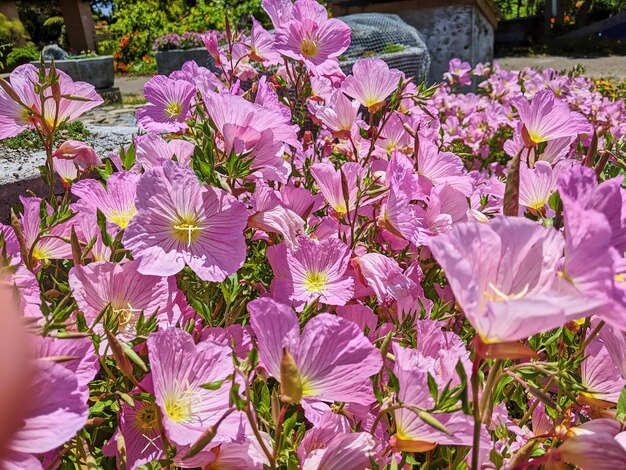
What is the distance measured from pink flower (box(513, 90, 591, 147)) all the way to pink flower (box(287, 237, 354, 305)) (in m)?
0.46

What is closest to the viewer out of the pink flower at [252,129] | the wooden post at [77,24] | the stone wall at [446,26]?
the pink flower at [252,129]

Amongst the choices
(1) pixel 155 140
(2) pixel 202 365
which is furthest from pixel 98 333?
(1) pixel 155 140

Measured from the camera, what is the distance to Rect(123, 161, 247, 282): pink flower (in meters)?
0.78

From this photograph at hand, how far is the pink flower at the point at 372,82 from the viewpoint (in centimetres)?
125

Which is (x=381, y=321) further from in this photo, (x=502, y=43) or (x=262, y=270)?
(x=502, y=43)

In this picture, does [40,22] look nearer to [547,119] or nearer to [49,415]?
[547,119]

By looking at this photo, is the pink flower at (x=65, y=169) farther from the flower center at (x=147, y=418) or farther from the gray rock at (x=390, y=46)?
the gray rock at (x=390, y=46)

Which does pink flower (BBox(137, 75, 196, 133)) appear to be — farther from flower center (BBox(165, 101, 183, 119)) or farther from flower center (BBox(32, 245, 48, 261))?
flower center (BBox(32, 245, 48, 261))

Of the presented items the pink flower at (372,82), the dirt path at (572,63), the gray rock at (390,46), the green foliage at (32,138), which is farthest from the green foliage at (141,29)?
the pink flower at (372,82)

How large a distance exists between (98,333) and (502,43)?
20.6 m

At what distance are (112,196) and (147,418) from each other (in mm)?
361

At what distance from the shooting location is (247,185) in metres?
0.88

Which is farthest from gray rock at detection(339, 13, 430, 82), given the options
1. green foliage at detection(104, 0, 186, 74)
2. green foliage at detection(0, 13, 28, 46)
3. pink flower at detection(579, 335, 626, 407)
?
green foliage at detection(0, 13, 28, 46)

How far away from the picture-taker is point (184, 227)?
0.82 metres
